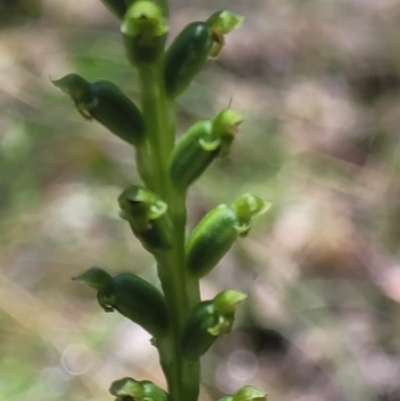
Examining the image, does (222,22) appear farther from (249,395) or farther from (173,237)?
(249,395)

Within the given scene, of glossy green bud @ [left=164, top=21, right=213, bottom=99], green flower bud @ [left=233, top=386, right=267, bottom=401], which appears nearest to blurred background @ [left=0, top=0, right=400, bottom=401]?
green flower bud @ [left=233, top=386, right=267, bottom=401]

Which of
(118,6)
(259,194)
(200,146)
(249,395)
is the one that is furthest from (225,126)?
(259,194)

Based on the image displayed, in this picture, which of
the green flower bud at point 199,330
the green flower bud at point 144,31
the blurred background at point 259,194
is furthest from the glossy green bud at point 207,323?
the blurred background at point 259,194

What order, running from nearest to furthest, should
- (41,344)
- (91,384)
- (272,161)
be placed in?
1. (91,384)
2. (41,344)
3. (272,161)

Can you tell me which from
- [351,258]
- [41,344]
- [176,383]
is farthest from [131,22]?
[351,258]

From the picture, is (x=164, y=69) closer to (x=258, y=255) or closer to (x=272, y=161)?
(x=258, y=255)
